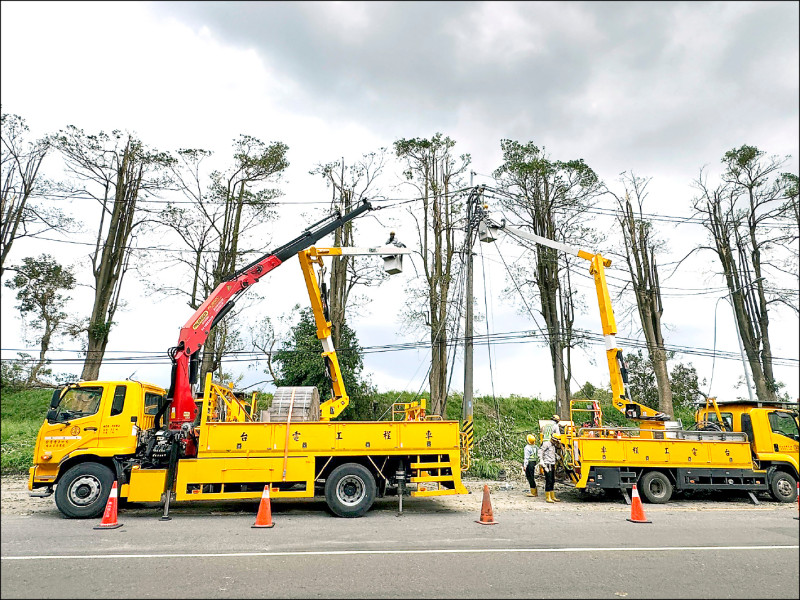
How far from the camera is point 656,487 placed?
1462 centimetres

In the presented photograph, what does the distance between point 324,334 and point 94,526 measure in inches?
287

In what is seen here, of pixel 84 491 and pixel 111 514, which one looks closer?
pixel 111 514

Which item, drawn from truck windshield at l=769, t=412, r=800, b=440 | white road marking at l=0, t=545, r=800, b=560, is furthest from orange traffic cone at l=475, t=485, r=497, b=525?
truck windshield at l=769, t=412, r=800, b=440

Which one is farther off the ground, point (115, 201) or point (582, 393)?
point (115, 201)

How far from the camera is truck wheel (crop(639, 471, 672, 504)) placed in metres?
14.4

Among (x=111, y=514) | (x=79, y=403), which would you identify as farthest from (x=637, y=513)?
(x=79, y=403)

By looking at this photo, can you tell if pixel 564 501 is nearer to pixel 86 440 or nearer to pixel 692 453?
pixel 692 453

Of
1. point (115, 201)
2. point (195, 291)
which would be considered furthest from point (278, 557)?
point (195, 291)

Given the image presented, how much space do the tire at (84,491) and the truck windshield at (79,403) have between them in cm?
102

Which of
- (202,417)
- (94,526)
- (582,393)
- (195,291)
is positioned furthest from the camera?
(582,393)

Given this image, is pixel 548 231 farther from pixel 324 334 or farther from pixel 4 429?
pixel 4 429

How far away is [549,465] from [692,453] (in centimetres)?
380

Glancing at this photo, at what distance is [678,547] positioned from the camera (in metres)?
8.40

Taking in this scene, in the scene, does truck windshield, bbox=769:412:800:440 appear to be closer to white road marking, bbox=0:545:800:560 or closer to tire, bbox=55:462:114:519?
white road marking, bbox=0:545:800:560
